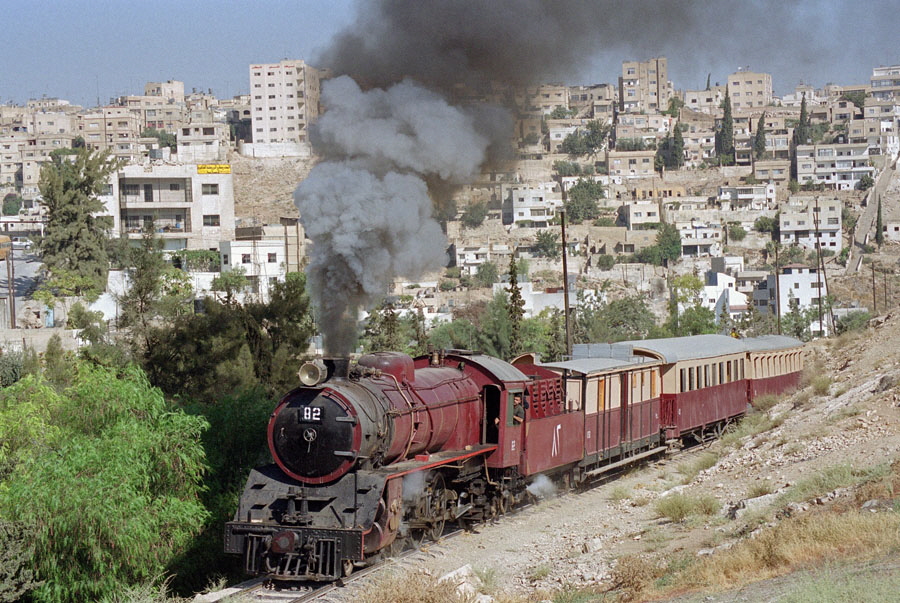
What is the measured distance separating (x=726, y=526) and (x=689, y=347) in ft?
39.9

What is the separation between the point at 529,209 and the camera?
157 m

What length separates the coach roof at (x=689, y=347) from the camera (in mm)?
24922

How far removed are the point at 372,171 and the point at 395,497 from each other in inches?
219

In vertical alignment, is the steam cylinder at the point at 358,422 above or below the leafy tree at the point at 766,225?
below

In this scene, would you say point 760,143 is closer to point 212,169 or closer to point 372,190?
point 212,169

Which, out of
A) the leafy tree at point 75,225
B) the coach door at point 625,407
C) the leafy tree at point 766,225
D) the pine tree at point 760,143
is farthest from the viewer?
the pine tree at point 760,143

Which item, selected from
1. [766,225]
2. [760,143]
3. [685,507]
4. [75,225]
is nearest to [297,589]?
[685,507]

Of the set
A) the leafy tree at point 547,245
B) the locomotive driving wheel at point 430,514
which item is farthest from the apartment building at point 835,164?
the locomotive driving wheel at point 430,514

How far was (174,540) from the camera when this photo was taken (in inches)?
661

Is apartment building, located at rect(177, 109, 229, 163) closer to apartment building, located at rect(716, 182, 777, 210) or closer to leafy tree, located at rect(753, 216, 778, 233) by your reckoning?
apartment building, located at rect(716, 182, 777, 210)

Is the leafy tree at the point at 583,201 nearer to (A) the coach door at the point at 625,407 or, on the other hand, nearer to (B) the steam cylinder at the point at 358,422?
(A) the coach door at the point at 625,407

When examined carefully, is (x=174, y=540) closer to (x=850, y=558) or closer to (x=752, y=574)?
(x=752, y=574)

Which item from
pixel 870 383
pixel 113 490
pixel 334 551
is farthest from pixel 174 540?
pixel 870 383

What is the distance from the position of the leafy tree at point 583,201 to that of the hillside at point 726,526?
457 feet
